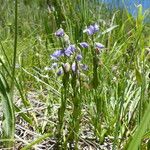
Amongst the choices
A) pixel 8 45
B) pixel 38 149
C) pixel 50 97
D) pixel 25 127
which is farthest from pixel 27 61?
pixel 38 149

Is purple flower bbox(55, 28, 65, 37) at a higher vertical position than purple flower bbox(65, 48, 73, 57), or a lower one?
higher

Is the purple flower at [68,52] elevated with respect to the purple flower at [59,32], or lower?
lower

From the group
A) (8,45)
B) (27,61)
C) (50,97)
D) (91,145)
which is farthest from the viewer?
(8,45)

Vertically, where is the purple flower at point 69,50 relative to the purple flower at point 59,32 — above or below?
below

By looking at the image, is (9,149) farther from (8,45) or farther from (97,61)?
(8,45)

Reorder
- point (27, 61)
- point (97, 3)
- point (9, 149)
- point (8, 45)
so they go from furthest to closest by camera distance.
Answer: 1. point (8, 45)
2. point (97, 3)
3. point (27, 61)
4. point (9, 149)

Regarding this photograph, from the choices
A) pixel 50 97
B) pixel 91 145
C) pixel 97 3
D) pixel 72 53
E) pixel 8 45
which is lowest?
pixel 91 145

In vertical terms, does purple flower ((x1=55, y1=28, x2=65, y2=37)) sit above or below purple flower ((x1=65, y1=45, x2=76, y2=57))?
A: above

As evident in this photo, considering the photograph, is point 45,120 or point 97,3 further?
point 97,3

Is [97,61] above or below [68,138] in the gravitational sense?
above

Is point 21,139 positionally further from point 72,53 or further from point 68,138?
point 72,53

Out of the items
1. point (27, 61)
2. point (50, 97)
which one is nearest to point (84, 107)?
point (50, 97)
